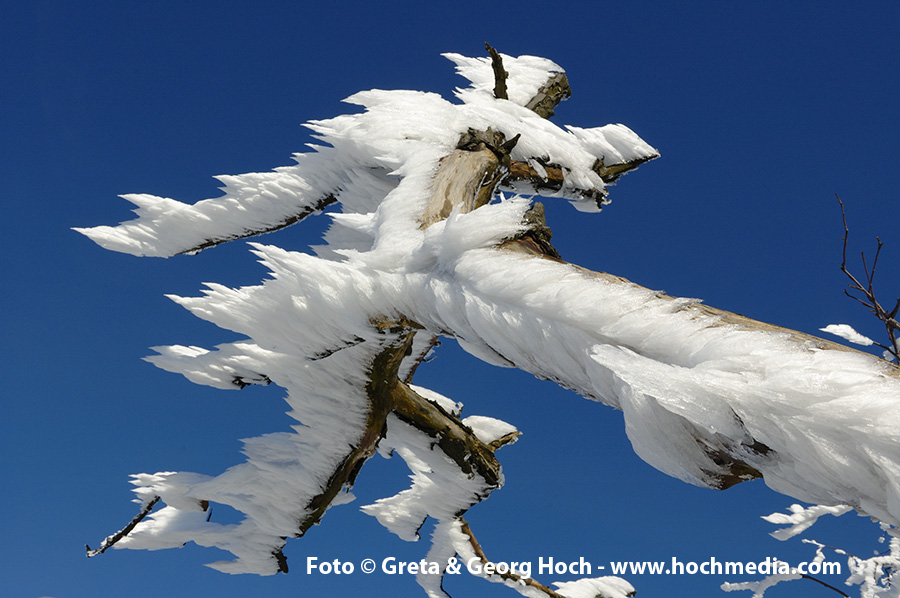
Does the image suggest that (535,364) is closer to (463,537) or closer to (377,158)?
(377,158)

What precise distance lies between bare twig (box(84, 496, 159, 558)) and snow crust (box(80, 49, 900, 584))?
0.05 m

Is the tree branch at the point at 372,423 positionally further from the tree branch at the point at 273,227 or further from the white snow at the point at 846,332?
the white snow at the point at 846,332

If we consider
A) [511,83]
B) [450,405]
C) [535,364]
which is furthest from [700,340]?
[511,83]

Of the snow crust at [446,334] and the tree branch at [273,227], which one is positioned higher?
the tree branch at [273,227]

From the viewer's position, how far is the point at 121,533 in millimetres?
2285

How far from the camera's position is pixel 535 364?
3.46ft

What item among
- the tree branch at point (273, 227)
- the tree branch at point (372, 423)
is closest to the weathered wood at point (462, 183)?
the tree branch at point (372, 423)

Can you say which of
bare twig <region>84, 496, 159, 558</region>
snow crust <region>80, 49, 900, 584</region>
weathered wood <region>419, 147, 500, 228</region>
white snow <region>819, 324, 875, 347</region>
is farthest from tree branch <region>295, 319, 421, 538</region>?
white snow <region>819, 324, 875, 347</region>

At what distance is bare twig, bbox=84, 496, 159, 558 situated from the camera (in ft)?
7.48

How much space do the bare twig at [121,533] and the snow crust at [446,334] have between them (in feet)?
0.15

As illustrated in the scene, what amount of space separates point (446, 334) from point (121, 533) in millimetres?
1799

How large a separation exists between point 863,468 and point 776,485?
114 millimetres

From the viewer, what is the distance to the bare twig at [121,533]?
228 cm

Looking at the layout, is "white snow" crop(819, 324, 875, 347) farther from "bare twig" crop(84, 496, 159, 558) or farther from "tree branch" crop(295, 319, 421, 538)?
"bare twig" crop(84, 496, 159, 558)
